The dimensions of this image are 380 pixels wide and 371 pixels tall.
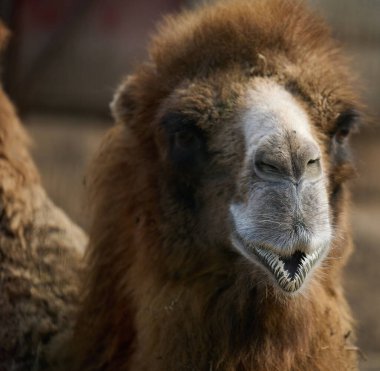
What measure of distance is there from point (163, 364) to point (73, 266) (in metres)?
0.96

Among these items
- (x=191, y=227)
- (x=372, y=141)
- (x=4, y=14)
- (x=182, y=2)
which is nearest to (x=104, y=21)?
(x=182, y=2)

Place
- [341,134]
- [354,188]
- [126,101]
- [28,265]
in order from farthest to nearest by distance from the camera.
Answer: [354,188]
[28,265]
[126,101]
[341,134]

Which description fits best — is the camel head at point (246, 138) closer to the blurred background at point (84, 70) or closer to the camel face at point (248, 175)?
the camel face at point (248, 175)

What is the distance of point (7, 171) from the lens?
17.3 ft

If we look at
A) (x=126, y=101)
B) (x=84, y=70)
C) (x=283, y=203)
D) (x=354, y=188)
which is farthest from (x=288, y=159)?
(x=84, y=70)

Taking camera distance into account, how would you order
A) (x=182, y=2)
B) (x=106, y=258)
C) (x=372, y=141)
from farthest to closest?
(x=372, y=141)
(x=182, y=2)
(x=106, y=258)

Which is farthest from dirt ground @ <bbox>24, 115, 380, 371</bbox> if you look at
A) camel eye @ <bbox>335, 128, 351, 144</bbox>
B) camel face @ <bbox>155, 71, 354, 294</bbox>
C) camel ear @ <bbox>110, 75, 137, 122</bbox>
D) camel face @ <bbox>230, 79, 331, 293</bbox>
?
camel face @ <bbox>230, 79, 331, 293</bbox>

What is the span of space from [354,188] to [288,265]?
611cm

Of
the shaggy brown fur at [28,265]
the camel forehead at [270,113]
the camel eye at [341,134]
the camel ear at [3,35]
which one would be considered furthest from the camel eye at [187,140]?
the camel ear at [3,35]

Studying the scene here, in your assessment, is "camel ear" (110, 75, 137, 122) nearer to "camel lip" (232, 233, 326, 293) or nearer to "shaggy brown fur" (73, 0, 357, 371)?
"shaggy brown fur" (73, 0, 357, 371)

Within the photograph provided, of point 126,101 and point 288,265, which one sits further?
point 126,101

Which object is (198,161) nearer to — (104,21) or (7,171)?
(7,171)

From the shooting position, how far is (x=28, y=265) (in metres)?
5.23

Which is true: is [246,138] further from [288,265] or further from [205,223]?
[288,265]
